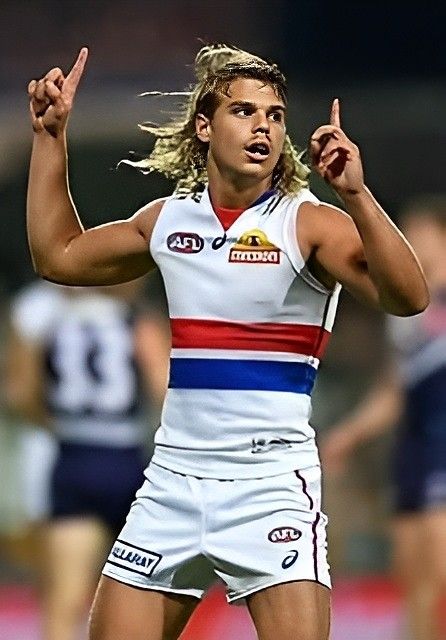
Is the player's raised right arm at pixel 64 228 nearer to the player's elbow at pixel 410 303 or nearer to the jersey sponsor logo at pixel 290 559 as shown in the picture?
the player's elbow at pixel 410 303

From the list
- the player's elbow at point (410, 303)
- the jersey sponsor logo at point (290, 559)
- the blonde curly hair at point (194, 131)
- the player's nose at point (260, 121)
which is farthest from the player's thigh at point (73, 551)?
the player's elbow at point (410, 303)

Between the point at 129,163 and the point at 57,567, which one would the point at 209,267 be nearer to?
the point at 129,163

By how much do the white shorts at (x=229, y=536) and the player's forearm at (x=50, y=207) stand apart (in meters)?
0.63

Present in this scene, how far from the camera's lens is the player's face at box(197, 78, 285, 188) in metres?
4.48

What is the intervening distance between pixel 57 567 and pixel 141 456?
556mm

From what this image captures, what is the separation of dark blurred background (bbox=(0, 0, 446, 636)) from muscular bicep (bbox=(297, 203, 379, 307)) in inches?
261

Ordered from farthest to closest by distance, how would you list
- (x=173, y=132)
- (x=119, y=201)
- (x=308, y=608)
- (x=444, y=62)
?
1. (x=444, y=62)
2. (x=119, y=201)
3. (x=173, y=132)
4. (x=308, y=608)

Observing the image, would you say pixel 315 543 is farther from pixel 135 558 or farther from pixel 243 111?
pixel 243 111

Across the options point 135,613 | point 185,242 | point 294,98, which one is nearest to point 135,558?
point 135,613

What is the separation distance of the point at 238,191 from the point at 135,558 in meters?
0.87

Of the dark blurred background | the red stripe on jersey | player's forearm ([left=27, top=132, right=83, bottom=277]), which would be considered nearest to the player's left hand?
the red stripe on jersey

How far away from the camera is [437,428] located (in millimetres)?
8094

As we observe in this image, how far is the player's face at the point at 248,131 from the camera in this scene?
448 cm

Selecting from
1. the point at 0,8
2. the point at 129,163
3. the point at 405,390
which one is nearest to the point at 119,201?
the point at 0,8
